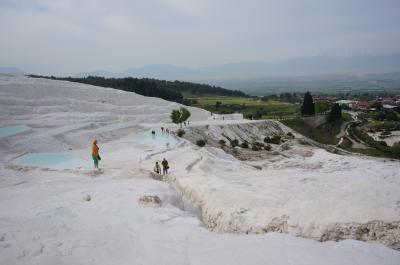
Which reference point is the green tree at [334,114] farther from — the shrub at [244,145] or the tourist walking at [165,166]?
the tourist walking at [165,166]

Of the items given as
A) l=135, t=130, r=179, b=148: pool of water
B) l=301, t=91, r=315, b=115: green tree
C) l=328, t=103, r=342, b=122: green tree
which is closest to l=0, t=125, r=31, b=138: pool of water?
l=135, t=130, r=179, b=148: pool of water

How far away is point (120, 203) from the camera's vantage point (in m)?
14.1

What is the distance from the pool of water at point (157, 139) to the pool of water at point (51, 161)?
32.5 feet

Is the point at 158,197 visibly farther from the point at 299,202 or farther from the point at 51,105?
the point at 51,105

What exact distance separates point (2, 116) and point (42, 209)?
148ft

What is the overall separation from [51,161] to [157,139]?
51.9 ft

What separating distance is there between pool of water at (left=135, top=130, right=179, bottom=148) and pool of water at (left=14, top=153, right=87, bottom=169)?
9.92 m

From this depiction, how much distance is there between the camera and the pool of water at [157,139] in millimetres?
41625

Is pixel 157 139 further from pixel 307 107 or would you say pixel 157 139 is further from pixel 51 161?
pixel 307 107

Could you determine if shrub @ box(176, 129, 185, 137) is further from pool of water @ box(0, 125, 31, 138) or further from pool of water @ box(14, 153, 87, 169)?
pool of water @ box(14, 153, 87, 169)

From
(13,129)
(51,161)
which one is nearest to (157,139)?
(51,161)

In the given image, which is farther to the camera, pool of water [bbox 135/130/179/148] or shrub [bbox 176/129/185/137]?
shrub [bbox 176/129/185/137]

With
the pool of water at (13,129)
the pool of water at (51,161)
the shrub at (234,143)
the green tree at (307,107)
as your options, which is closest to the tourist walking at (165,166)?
the pool of water at (51,161)

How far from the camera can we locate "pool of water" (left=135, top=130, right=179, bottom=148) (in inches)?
1639
